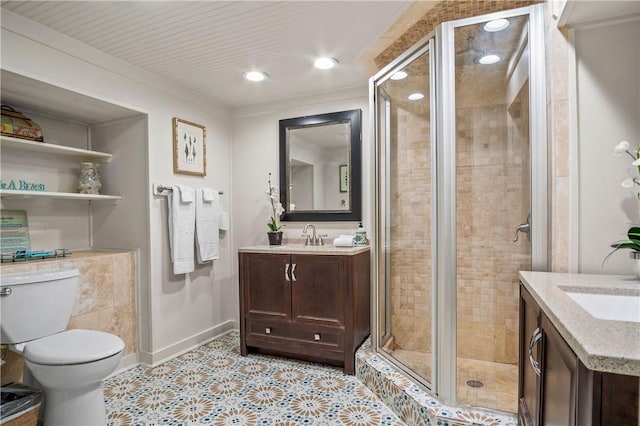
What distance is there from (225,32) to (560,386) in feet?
7.44

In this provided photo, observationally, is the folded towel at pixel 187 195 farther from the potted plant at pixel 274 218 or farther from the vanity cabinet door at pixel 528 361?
the vanity cabinet door at pixel 528 361

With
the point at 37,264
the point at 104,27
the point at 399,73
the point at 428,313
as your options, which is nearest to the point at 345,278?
the point at 428,313

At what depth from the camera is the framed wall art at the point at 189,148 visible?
9.43 feet

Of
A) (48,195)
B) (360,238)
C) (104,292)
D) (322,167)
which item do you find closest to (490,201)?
(360,238)

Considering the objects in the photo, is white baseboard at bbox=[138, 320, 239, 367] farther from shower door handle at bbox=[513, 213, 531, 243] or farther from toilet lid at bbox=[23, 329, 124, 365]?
shower door handle at bbox=[513, 213, 531, 243]

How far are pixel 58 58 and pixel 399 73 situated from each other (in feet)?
6.89

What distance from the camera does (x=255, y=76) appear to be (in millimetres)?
2715

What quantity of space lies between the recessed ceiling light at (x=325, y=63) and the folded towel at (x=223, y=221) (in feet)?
5.20

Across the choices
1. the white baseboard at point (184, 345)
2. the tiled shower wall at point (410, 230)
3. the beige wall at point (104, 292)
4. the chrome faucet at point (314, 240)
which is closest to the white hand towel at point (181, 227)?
the beige wall at point (104, 292)

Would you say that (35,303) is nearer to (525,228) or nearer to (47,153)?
(47,153)

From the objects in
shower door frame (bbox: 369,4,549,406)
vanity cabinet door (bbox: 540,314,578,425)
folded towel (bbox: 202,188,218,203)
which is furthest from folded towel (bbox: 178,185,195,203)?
vanity cabinet door (bbox: 540,314,578,425)

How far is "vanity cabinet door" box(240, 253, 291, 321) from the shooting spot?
8.77 ft

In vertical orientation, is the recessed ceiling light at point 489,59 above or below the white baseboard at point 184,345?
above

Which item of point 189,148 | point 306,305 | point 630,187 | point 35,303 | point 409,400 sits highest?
point 189,148
